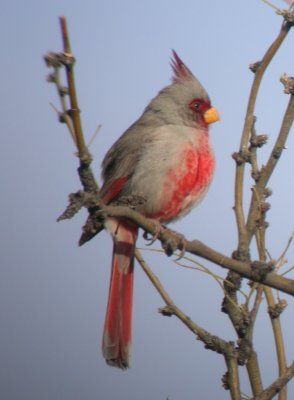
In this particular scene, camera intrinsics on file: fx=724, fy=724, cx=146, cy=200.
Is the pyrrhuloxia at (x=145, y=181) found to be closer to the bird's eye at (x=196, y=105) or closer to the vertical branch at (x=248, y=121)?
the bird's eye at (x=196, y=105)

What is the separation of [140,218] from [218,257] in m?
0.24

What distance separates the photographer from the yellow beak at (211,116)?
3436 millimetres

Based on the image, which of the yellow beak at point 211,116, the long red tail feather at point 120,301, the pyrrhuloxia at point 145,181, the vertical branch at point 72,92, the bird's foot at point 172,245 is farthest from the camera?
the yellow beak at point 211,116

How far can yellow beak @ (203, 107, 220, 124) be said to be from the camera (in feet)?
11.3

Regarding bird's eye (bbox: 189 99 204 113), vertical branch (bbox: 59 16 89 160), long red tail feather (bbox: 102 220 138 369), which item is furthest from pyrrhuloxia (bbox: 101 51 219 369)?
vertical branch (bbox: 59 16 89 160)

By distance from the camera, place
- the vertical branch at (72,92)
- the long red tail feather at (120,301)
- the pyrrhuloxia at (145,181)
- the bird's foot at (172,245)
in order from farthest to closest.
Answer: the pyrrhuloxia at (145,181), the long red tail feather at (120,301), the bird's foot at (172,245), the vertical branch at (72,92)

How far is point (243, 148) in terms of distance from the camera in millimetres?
2217

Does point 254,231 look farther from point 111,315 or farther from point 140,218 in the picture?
point 111,315

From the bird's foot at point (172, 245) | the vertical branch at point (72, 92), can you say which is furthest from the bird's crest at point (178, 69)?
the vertical branch at point (72, 92)

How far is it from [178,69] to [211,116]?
0.89 feet

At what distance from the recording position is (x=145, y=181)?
2.93 metres

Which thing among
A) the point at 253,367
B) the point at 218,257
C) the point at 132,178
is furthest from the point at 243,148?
the point at 132,178

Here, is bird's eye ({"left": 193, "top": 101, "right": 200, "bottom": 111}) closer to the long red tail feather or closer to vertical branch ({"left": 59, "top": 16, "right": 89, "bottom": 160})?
the long red tail feather

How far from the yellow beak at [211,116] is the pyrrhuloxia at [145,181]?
0.10m
